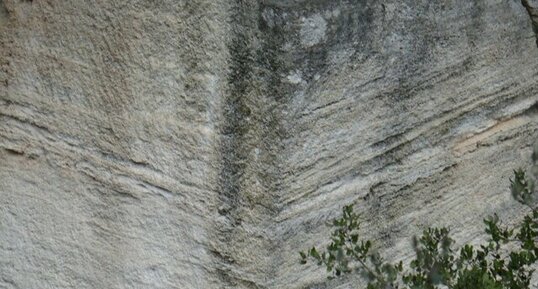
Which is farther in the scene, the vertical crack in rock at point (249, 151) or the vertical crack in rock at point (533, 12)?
the vertical crack in rock at point (533, 12)

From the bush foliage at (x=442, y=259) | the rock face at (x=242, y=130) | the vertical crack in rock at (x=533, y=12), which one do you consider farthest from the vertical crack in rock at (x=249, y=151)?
the vertical crack in rock at (x=533, y=12)

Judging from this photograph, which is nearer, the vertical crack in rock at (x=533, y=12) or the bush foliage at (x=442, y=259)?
the bush foliage at (x=442, y=259)

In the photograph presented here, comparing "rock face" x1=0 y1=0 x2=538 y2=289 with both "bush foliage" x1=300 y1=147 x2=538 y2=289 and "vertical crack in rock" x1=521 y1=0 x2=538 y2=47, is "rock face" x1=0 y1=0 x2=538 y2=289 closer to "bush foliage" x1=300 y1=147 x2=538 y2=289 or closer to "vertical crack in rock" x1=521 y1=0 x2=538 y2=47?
"vertical crack in rock" x1=521 y1=0 x2=538 y2=47

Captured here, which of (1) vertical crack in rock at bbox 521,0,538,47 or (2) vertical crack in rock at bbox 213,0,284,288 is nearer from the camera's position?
(2) vertical crack in rock at bbox 213,0,284,288

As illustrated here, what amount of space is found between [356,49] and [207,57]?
32 cm

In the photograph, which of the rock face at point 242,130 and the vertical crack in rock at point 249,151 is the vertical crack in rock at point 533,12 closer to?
the rock face at point 242,130

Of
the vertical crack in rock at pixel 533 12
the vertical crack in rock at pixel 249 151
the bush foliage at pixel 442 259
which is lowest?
the bush foliage at pixel 442 259

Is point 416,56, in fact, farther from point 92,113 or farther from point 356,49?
point 92,113

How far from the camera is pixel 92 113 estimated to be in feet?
9.20

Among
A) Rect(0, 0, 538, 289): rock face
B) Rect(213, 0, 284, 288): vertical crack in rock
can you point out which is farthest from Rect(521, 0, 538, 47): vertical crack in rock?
Rect(213, 0, 284, 288): vertical crack in rock

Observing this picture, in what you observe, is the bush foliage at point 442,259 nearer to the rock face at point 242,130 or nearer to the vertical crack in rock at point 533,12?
the rock face at point 242,130

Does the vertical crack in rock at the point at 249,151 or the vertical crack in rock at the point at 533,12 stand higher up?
the vertical crack in rock at the point at 533,12

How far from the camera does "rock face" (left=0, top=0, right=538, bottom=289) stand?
8.30 feet

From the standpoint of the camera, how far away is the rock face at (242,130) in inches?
99.6
